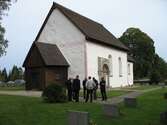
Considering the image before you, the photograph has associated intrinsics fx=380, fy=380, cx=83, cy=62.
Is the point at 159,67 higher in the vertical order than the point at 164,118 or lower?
higher

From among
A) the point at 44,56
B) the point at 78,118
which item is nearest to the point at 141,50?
the point at 44,56

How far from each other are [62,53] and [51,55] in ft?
8.77

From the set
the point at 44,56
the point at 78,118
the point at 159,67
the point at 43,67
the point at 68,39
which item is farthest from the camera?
the point at 159,67

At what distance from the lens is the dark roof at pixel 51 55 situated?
42094mm

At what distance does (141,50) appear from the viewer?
288 ft

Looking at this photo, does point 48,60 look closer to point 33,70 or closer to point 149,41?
point 33,70

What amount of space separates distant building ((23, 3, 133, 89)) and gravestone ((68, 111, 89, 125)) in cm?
2891

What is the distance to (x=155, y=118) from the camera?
17.8 meters

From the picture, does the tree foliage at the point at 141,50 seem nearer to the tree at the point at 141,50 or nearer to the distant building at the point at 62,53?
the tree at the point at 141,50

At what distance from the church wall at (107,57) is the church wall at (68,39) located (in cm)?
94

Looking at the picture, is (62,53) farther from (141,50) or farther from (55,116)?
(141,50)

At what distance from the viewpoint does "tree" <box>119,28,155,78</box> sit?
8681 cm

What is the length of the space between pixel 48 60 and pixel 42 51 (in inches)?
51.7

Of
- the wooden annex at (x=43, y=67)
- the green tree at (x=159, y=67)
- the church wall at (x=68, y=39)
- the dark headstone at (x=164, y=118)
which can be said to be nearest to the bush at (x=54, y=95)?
the dark headstone at (x=164, y=118)
